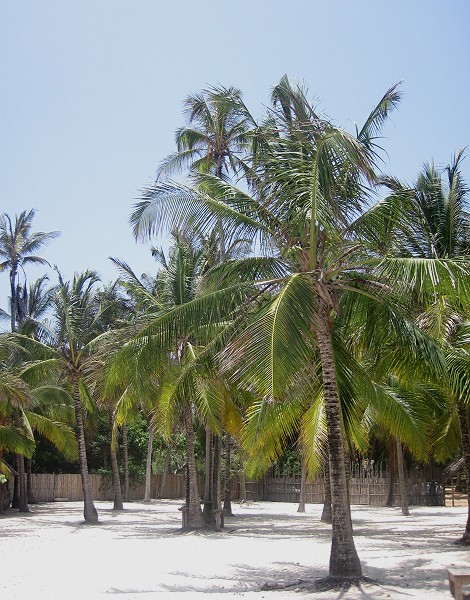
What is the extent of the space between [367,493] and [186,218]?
2460 cm

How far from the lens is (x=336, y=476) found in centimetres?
1047

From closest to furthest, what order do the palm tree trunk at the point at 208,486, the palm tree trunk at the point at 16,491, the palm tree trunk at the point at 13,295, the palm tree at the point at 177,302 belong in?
the palm tree at the point at 177,302
the palm tree trunk at the point at 208,486
the palm tree trunk at the point at 16,491
the palm tree trunk at the point at 13,295

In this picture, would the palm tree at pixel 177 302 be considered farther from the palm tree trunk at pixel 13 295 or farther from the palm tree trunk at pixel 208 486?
the palm tree trunk at pixel 13 295

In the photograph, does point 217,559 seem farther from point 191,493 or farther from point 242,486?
point 242,486

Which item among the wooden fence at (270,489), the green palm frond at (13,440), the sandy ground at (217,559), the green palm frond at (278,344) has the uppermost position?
the green palm frond at (278,344)

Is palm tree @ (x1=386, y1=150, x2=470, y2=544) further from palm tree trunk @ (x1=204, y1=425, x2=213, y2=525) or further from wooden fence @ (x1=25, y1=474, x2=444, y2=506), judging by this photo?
wooden fence @ (x1=25, y1=474, x2=444, y2=506)

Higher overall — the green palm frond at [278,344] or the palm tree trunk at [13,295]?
the palm tree trunk at [13,295]

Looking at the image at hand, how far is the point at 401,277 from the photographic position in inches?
395

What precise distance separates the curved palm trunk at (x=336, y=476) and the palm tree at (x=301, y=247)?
1 centimetres

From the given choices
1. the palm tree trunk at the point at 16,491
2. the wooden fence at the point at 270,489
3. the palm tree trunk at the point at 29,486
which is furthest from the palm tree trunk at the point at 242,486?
the palm tree trunk at the point at 16,491

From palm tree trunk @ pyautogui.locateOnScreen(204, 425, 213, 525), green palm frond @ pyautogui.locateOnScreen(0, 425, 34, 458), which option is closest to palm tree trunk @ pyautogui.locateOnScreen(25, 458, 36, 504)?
green palm frond @ pyautogui.locateOnScreen(0, 425, 34, 458)

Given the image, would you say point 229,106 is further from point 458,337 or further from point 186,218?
point 458,337

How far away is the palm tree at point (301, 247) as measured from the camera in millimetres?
9570

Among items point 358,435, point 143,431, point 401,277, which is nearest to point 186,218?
point 401,277
